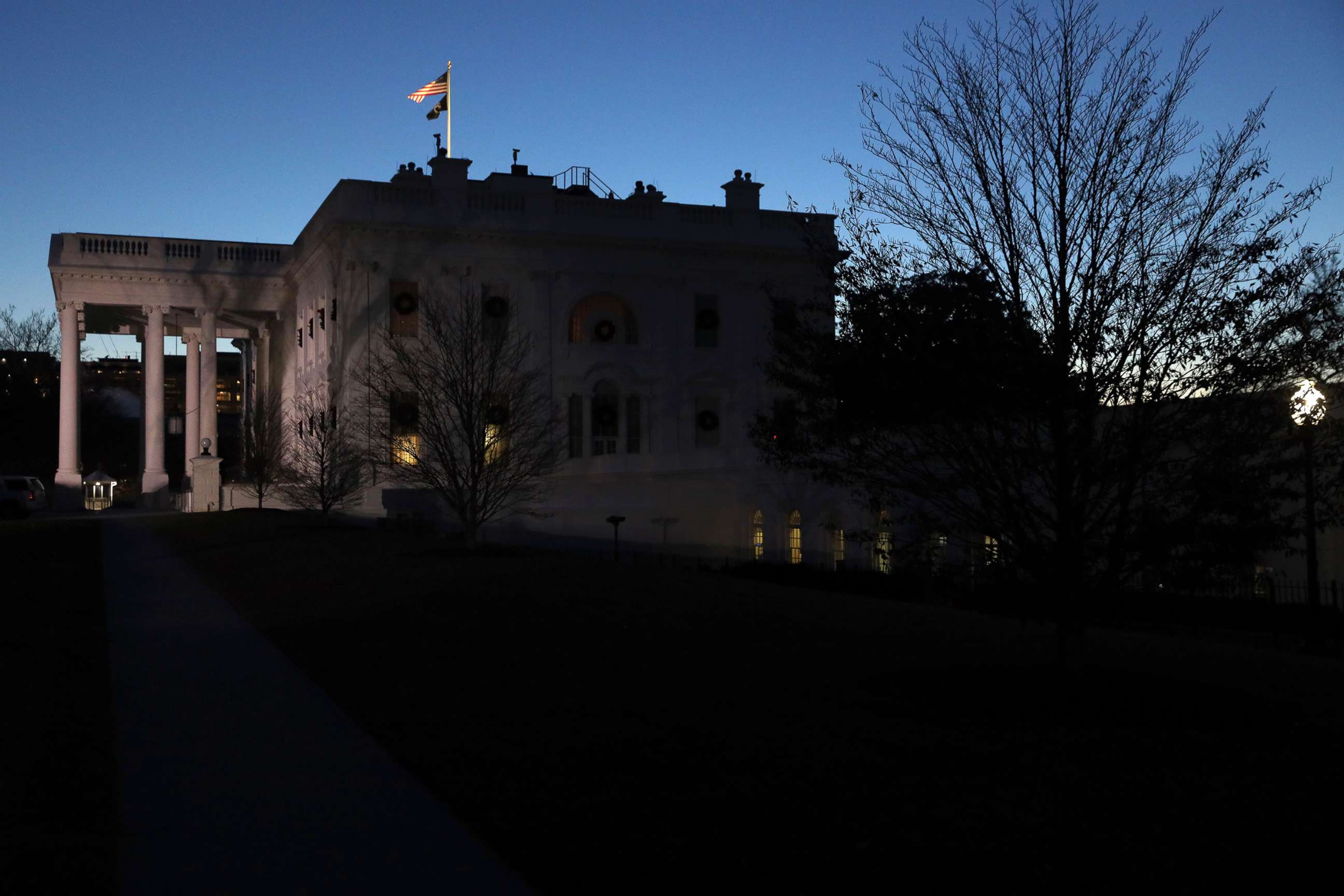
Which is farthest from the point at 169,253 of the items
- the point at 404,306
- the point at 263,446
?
the point at 263,446

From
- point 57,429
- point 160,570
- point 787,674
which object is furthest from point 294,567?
point 57,429

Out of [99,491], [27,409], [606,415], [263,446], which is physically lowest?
[99,491]

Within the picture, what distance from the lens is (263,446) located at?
47.9 meters

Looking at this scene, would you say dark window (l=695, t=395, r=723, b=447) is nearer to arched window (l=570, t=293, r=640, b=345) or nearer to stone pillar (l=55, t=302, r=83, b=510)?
arched window (l=570, t=293, r=640, b=345)

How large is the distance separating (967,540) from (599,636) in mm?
4674

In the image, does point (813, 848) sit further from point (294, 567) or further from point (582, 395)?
point (582, 395)

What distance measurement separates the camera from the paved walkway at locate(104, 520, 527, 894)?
6109 millimetres

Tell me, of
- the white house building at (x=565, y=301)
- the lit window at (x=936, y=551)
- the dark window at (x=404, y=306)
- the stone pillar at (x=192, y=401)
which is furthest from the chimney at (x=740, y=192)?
the lit window at (x=936, y=551)

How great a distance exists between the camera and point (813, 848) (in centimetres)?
654

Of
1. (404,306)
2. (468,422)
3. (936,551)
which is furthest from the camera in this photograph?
(404,306)

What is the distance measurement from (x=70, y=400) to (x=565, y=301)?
24951 mm

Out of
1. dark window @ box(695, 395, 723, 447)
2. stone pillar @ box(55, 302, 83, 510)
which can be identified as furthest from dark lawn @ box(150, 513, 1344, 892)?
stone pillar @ box(55, 302, 83, 510)

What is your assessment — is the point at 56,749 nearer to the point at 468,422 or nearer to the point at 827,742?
the point at 827,742

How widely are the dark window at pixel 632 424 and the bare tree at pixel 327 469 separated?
40.8 feet
